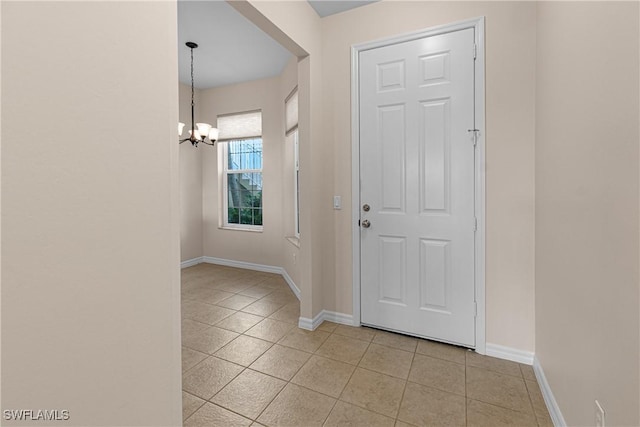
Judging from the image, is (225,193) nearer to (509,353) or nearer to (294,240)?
(294,240)

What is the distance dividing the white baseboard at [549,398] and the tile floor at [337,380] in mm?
36

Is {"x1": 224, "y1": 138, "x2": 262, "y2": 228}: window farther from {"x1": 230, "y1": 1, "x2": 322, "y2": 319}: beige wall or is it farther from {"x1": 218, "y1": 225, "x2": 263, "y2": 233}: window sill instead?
{"x1": 230, "y1": 1, "x2": 322, "y2": 319}: beige wall

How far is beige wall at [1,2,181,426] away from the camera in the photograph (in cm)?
83

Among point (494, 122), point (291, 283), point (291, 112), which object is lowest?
point (291, 283)

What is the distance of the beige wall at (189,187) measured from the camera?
4.62m

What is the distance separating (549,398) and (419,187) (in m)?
1.50

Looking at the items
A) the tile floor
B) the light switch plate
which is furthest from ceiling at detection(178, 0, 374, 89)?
the tile floor

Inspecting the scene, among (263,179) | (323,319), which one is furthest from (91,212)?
(263,179)

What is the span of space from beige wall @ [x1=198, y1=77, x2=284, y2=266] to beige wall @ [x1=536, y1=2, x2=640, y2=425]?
125 inches

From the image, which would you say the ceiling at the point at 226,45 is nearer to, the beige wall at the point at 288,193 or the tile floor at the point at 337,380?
the beige wall at the point at 288,193

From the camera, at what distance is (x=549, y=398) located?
163 cm

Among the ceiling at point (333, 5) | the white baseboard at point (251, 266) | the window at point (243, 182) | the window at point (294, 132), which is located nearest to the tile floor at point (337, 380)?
the white baseboard at point (251, 266)

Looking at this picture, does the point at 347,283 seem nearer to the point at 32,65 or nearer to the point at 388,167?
the point at 388,167

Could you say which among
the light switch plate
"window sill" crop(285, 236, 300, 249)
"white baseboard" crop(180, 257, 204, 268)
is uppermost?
the light switch plate
